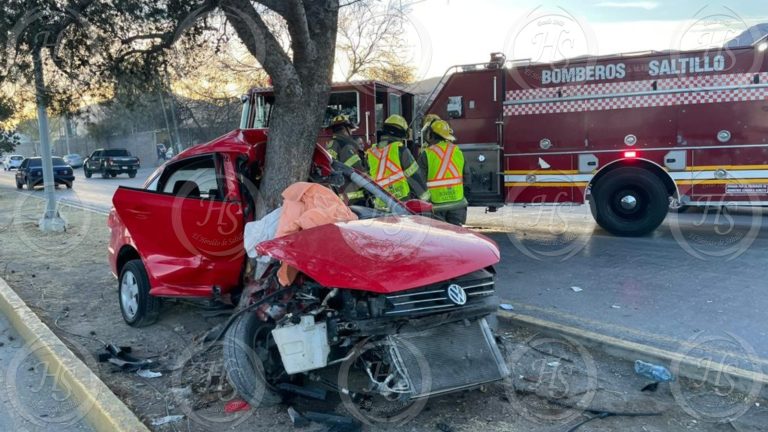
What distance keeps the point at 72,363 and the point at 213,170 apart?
183 cm

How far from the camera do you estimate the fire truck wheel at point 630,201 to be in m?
9.03

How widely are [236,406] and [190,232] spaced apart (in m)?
1.76

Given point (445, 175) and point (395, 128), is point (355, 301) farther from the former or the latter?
point (395, 128)

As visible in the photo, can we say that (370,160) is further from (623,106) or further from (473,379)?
(623,106)

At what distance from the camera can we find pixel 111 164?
3594cm

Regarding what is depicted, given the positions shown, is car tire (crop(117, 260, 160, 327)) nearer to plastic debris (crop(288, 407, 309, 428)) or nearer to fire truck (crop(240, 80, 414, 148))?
plastic debris (crop(288, 407, 309, 428))

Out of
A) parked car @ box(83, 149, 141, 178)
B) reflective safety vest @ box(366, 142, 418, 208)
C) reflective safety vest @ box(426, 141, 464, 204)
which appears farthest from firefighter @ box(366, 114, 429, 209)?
parked car @ box(83, 149, 141, 178)

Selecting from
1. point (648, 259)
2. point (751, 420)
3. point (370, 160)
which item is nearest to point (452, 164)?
point (370, 160)

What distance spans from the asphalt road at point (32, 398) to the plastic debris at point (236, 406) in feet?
2.71

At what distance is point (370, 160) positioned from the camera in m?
6.70

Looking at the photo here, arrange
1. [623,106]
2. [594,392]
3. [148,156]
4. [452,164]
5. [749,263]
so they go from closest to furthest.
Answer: [594,392], [452,164], [749,263], [623,106], [148,156]

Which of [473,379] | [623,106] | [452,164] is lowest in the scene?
[473,379]

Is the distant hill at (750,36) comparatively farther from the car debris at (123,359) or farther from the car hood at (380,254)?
the car debris at (123,359)

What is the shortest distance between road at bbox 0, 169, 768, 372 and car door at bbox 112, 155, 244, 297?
2.63 metres
